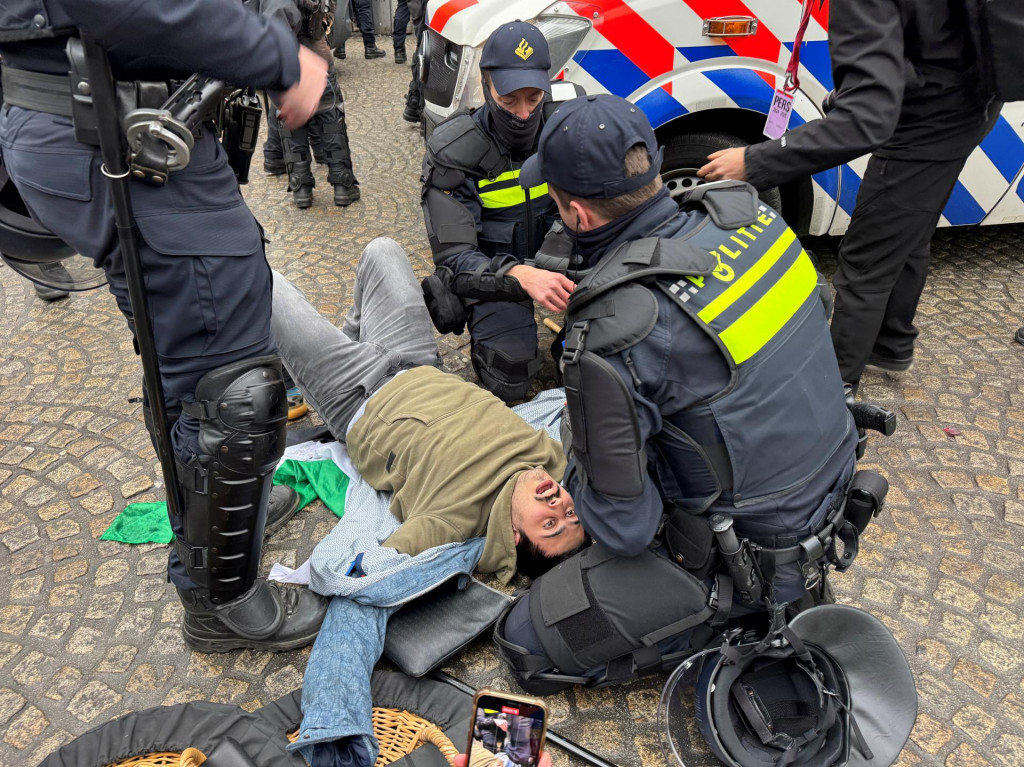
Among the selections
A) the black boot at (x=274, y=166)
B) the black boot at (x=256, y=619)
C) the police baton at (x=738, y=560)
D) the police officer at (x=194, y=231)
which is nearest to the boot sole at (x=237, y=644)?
the black boot at (x=256, y=619)

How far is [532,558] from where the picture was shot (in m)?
2.63

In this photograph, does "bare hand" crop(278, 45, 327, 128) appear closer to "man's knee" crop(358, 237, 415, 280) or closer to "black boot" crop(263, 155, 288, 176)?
"man's knee" crop(358, 237, 415, 280)

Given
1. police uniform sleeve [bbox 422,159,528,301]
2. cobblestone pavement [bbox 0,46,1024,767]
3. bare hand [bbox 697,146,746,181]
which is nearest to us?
cobblestone pavement [bbox 0,46,1024,767]

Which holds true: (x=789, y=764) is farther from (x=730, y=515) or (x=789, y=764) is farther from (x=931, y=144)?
(x=931, y=144)

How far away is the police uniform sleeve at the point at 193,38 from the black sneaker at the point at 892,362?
296cm

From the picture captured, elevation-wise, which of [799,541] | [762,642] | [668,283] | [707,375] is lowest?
[762,642]

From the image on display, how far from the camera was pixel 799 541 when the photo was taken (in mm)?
2004

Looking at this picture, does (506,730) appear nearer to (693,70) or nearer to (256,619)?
(256,619)

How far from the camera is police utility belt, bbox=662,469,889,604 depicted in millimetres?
1985

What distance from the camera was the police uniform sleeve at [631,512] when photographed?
1832mm

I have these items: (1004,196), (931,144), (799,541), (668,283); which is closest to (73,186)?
(668,283)

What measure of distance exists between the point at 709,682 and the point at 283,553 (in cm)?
155

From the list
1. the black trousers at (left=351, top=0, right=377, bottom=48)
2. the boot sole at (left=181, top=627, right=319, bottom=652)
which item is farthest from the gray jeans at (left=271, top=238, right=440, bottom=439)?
the black trousers at (left=351, top=0, right=377, bottom=48)

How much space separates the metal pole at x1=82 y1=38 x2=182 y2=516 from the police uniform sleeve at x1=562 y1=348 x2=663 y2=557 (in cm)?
112
